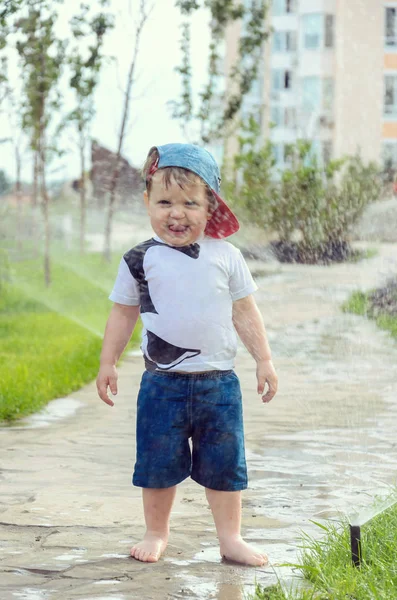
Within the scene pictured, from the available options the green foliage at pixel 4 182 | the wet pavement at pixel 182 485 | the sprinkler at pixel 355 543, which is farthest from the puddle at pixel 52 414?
the green foliage at pixel 4 182

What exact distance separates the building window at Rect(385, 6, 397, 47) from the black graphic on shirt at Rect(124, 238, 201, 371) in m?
2.73

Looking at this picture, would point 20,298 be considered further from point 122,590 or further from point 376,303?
point 122,590

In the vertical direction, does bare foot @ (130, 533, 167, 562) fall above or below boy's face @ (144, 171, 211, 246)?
below

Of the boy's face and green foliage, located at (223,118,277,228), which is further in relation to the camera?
green foliage, located at (223,118,277,228)

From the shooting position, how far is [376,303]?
30.0 feet

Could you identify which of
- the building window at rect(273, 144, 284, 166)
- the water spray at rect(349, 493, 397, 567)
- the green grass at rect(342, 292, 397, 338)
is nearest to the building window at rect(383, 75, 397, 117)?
the green grass at rect(342, 292, 397, 338)

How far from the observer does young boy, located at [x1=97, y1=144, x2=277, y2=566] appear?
3285 millimetres

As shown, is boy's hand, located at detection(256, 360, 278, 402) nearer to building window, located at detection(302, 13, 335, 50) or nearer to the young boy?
the young boy

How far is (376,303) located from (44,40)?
4.26m

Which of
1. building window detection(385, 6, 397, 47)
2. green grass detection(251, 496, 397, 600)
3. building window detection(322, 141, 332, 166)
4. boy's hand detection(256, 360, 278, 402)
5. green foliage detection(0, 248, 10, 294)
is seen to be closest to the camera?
green grass detection(251, 496, 397, 600)

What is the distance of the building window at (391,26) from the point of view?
568 cm

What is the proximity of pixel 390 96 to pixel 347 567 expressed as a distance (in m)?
3.32

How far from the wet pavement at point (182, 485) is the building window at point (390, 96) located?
147 centimetres

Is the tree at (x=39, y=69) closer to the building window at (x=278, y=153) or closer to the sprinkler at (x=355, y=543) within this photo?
the building window at (x=278, y=153)
